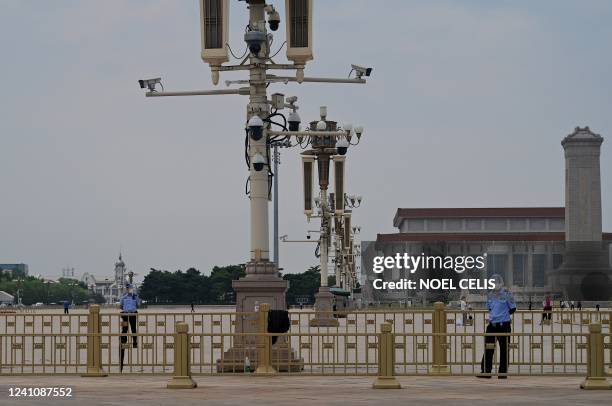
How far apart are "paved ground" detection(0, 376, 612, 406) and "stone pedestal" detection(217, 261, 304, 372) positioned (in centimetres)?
79

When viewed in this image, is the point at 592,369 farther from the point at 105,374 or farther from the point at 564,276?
the point at 564,276

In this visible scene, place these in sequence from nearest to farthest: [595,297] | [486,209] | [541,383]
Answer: [541,383]
[595,297]
[486,209]

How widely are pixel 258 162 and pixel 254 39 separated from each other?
2128 millimetres

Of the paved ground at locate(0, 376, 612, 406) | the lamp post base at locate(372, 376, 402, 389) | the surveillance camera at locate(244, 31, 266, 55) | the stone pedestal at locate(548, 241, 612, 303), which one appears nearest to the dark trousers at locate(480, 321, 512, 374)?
the paved ground at locate(0, 376, 612, 406)

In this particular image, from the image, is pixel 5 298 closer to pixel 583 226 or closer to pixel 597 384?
pixel 583 226

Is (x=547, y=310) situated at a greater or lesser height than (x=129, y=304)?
lesser

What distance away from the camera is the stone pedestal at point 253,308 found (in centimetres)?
1892

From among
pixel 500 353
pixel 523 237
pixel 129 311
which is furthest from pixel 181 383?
pixel 523 237

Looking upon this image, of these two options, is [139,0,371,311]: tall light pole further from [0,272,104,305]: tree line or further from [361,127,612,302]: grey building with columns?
[0,272,104,305]: tree line

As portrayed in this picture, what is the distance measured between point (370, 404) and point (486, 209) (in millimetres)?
172023

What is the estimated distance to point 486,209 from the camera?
183000 millimetres

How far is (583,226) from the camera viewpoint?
140m

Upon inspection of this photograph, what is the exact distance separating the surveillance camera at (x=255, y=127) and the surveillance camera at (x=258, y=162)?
18.1 inches

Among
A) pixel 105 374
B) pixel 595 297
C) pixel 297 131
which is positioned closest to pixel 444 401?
pixel 105 374
